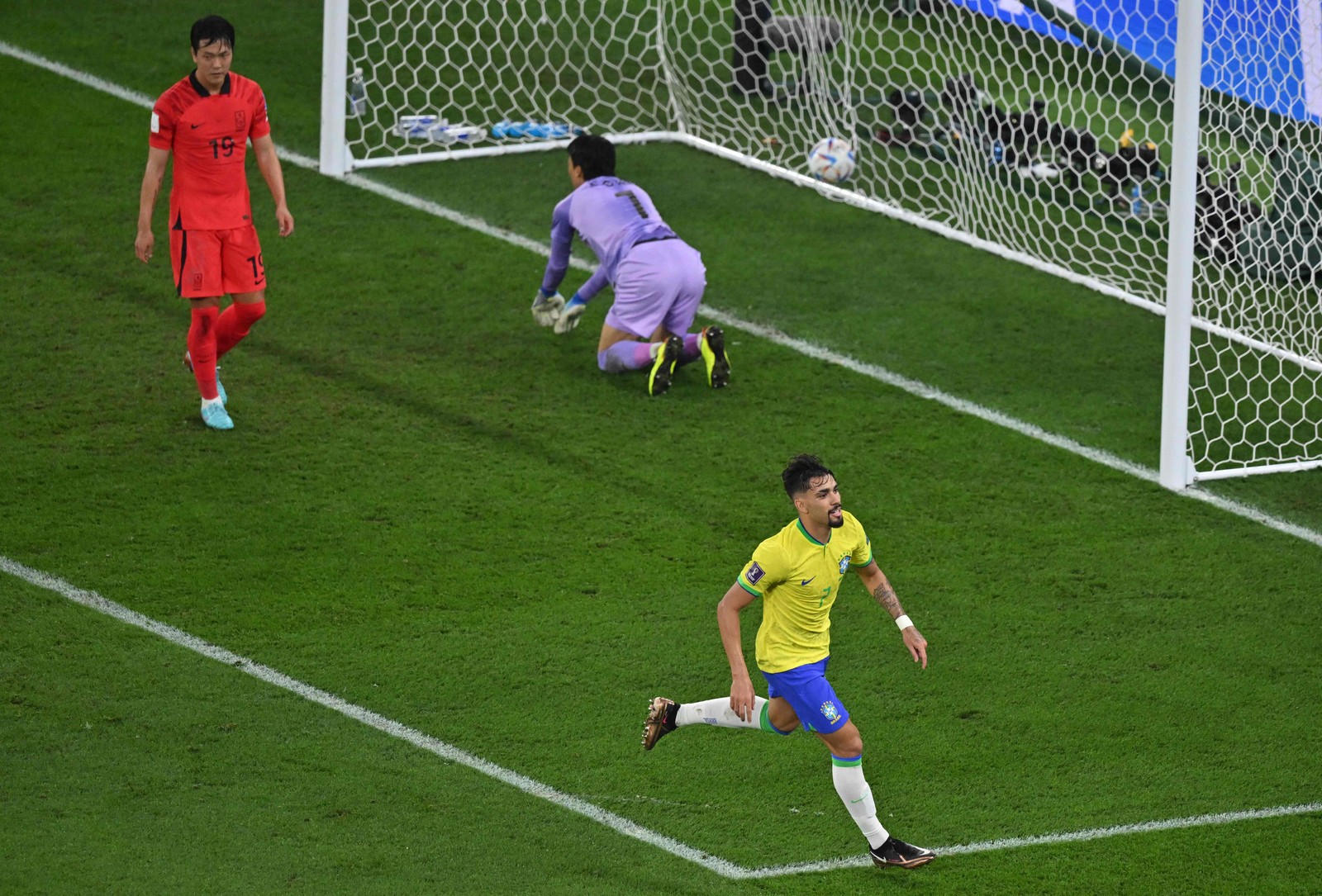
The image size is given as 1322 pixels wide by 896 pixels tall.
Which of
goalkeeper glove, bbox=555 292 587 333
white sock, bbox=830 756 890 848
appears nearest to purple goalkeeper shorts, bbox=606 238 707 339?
goalkeeper glove, bbox=555 292 587 333

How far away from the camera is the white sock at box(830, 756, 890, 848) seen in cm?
547

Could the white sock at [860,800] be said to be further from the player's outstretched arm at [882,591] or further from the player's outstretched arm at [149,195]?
the player's outstretched arm at [149,195]

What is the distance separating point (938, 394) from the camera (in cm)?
909

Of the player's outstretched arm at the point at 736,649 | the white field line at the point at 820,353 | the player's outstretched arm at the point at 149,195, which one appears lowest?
the white field line at the point at 820,353

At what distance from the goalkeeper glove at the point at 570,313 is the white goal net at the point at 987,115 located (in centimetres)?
265

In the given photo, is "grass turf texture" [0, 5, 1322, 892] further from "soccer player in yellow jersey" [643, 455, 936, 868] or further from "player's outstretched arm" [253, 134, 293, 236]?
"player's outstretched arm" [253, 134, 293, 236]

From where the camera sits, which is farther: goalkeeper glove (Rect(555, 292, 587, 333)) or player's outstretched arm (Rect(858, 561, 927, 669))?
goalkeeper glove (Rect(555, 292, 587, 333))

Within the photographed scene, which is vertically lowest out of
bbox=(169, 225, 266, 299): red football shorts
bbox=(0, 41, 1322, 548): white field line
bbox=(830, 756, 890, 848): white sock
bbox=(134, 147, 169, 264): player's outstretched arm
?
bbox=(830, 756, 890, 848): white sock

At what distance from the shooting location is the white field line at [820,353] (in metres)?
8.17

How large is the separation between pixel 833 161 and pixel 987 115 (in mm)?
1092

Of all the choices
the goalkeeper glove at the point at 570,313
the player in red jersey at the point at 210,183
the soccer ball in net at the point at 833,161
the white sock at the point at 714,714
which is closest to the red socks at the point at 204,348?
the player in red jersey at the point at 210,183

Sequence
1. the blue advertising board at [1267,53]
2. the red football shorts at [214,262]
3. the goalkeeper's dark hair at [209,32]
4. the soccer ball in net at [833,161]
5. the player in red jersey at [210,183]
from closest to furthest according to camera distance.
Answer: the goalkeeper's dark hair at [209,32]
the player in red jersey at [210,183]
the red football shorts at [214,262]
the blue advertising board at [1267,53]
the soccer ball in net at [833,161]

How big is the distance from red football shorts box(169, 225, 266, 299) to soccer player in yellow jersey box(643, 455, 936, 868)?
3483 millimetres

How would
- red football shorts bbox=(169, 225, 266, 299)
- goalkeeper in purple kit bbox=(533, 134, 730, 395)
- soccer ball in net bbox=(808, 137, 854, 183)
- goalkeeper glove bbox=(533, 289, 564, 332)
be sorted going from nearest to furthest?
red football shorts bbox=(169, 225, 266, 299) → goalkeeper in purple kit bbox=(533, 134, 730, 395) → goalkeeper glove bbox=(533, 289, 564, 332) → soccer ball in net bbox=(808, 137, 854, 183)
